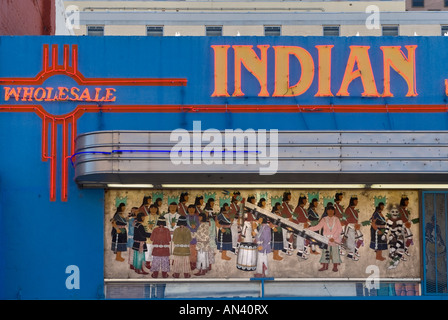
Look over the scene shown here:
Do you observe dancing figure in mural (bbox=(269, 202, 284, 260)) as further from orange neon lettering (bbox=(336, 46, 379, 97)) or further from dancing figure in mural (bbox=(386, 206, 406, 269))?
orange neon lettering (bbox=(336, 46, 379, 97))

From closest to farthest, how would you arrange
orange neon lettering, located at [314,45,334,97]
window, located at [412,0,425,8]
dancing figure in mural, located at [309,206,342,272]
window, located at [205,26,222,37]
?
dancing figure in mural, located at [309,206,342,272], orange neon lettering, located at [314,45,334,97], window, located at [205,26,222,37], window, located at [412,0,425,8]

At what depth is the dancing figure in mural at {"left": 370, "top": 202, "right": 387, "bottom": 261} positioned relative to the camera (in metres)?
13.8

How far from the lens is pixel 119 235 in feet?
44.8

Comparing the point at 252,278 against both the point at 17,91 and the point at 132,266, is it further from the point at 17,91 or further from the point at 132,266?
the point at 17,91

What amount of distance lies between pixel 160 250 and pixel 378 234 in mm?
4630

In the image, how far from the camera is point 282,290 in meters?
13.7

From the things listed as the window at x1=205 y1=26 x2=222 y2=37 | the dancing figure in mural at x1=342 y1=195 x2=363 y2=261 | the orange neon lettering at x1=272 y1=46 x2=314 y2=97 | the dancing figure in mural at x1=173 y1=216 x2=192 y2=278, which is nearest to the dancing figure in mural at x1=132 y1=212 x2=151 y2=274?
the dancing figure in mural at x1=173 y1=216 x2=192 y2=278

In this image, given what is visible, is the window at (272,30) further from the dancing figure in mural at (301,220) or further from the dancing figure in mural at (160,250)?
the dancing figure in mural at (160,250)

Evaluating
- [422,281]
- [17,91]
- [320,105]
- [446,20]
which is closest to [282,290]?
[422,281]

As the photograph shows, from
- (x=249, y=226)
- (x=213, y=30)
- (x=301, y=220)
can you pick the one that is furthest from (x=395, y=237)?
(x=213, y=30)

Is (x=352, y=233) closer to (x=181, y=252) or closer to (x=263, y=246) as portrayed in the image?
(x=263, y=246)

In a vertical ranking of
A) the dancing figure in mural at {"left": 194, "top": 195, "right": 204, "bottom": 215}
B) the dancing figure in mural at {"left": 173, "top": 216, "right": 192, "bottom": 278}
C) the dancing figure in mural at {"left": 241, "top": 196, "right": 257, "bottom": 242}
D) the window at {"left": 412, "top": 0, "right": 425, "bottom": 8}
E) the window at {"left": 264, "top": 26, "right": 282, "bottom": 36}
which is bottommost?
the dancing figure in mural at {"left": 173, "top": 216, "right": 192, "bottom": 278}

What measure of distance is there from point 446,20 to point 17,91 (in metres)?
39.3

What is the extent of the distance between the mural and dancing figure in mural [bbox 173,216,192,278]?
0.02 metres
